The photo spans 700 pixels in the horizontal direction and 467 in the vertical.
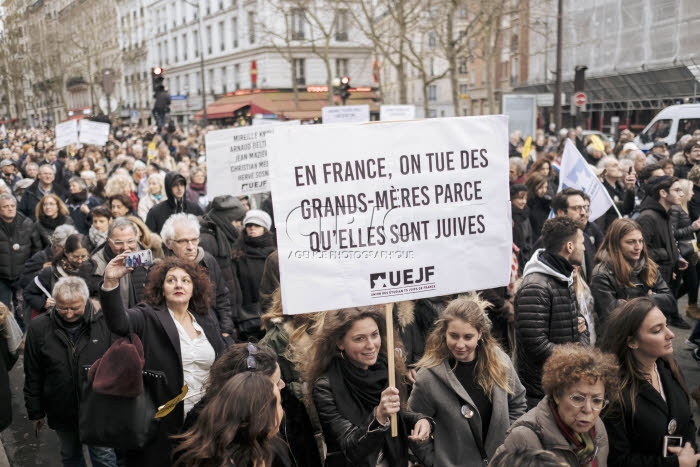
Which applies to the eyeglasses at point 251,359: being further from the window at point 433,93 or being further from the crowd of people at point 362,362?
the window at point 433,93

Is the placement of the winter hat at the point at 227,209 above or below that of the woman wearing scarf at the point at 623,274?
above

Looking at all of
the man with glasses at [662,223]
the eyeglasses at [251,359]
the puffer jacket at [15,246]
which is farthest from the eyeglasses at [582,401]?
the puffer jacket at [15,246]

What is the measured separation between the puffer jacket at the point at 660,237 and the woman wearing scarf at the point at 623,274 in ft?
5.71

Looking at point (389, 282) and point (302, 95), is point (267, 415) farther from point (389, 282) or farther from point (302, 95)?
point (302, 95)

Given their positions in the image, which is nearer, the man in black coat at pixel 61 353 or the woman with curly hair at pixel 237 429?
the woman with curly hair at pixel 237 429

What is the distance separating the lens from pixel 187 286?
4031 mm

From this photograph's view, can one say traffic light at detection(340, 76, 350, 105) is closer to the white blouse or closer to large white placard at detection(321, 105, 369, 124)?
large white placard at detection(321, 105, 369, 124)

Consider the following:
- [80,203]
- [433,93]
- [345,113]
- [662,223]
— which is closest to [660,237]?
[662,223]

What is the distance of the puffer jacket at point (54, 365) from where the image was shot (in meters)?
4.44

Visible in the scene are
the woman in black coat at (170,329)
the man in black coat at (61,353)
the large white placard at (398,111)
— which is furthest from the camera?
the large white placard at (398,111)

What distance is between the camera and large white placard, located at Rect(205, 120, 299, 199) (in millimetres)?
7867

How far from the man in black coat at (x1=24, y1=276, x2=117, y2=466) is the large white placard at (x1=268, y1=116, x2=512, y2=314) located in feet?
5.99

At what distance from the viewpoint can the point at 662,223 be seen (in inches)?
265

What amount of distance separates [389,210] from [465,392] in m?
0.95
